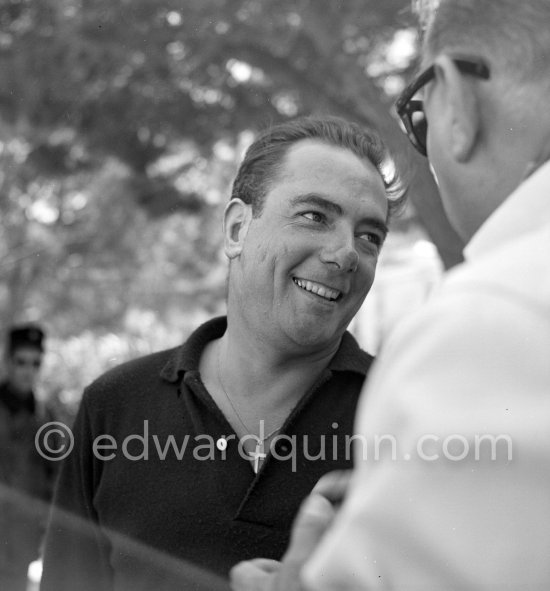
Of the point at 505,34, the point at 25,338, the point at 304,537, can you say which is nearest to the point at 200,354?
the point at 304,537

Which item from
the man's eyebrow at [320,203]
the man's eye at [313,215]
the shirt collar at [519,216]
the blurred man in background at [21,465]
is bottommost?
the blurred man in background at [21,465]

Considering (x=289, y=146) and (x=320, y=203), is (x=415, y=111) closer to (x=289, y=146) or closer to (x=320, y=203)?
(x=320, y=203)

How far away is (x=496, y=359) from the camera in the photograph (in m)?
0.81

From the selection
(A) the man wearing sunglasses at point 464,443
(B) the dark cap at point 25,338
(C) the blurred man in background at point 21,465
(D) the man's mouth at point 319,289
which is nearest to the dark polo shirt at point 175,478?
(D) the man's mouth at point 319,289

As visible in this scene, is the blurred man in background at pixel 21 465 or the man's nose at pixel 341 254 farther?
the blurred man in background at pixel 21 465

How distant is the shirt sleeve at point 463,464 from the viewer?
2.62 ft

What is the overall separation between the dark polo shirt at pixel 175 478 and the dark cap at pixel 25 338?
3.62 metres

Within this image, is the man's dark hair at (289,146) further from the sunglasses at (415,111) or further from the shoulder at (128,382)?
the sunglasses at (415,111)

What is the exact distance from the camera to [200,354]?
2.35 metres

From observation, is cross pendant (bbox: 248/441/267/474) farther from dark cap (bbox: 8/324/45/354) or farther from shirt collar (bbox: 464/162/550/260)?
dark cap (bbox: 8/324/45/354)

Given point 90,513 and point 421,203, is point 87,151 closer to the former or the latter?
point 421,203

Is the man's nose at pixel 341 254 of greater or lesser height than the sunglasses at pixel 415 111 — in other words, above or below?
below

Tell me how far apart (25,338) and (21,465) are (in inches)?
42.7

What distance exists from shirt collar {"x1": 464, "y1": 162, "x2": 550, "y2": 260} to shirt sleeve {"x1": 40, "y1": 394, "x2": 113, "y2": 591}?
1.52m
